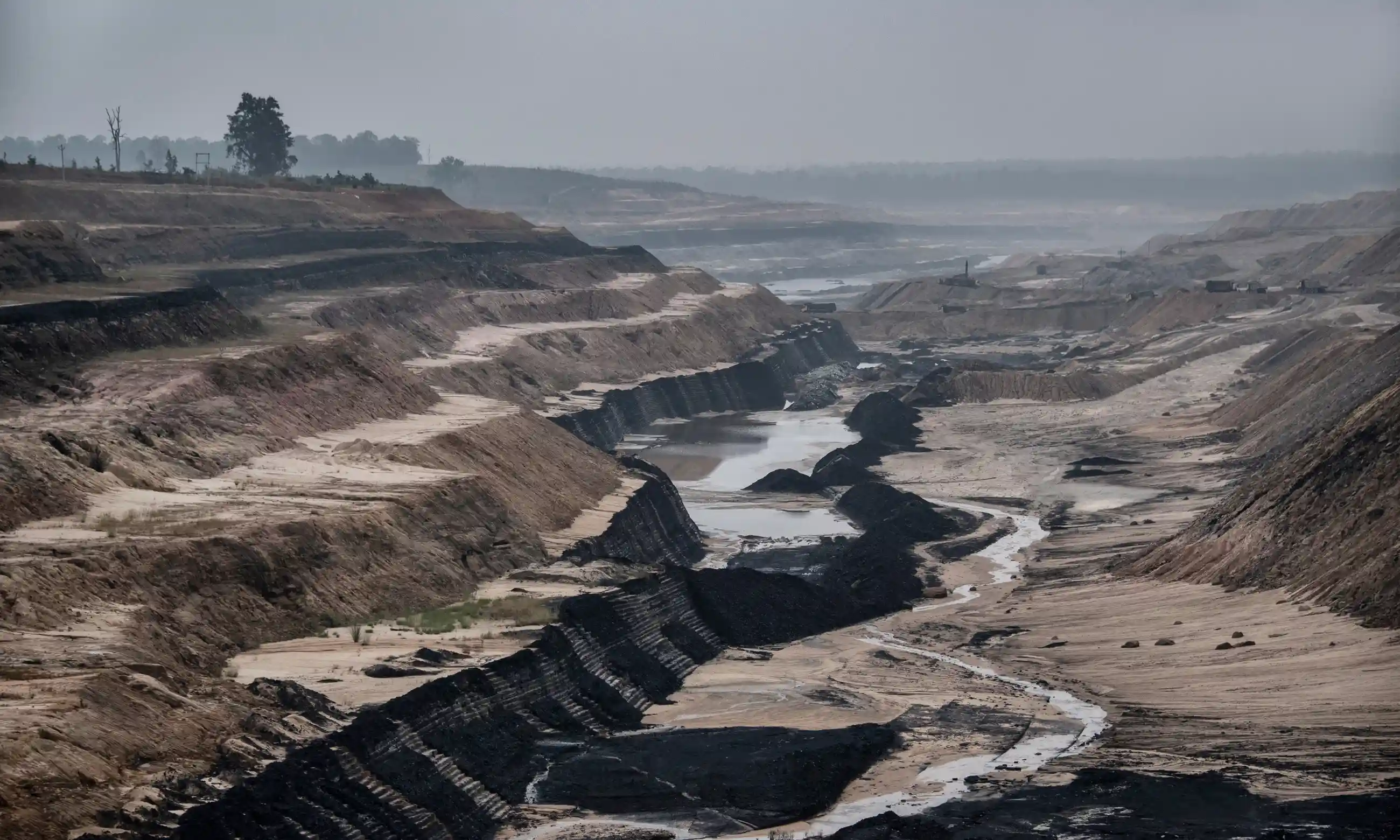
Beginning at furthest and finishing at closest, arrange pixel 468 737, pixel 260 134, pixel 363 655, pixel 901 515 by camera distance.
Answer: pixel 260 134 < pixel 901 515 < pixel 363 655 < pixel 468 737

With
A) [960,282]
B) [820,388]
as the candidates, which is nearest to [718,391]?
[820,388]

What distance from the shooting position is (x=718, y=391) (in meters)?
114

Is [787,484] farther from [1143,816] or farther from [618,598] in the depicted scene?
[1143,816]

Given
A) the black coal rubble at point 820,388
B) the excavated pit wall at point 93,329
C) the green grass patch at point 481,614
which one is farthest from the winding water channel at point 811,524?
the excavated pit wall at point 93,329

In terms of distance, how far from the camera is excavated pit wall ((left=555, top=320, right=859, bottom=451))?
9338cm

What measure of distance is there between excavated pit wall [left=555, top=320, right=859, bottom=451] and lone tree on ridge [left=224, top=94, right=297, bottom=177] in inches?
2122

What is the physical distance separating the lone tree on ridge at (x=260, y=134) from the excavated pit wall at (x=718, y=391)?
5390 cm

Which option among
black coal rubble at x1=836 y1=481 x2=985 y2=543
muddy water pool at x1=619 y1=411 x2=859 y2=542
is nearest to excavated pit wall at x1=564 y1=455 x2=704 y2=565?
muddy water pool at x1=619 y1=411 x2=859 y2=542

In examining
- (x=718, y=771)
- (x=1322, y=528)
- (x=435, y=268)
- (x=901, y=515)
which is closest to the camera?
(x=718, y=771)

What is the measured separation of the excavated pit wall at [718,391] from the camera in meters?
93.4

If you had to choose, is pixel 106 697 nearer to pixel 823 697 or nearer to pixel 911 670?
pixel 823 697

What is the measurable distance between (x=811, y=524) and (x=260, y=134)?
113 metres

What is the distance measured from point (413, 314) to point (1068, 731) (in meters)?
65.1

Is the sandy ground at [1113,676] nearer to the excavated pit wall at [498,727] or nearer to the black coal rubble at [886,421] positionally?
the excavated pit wall at [498,727]
